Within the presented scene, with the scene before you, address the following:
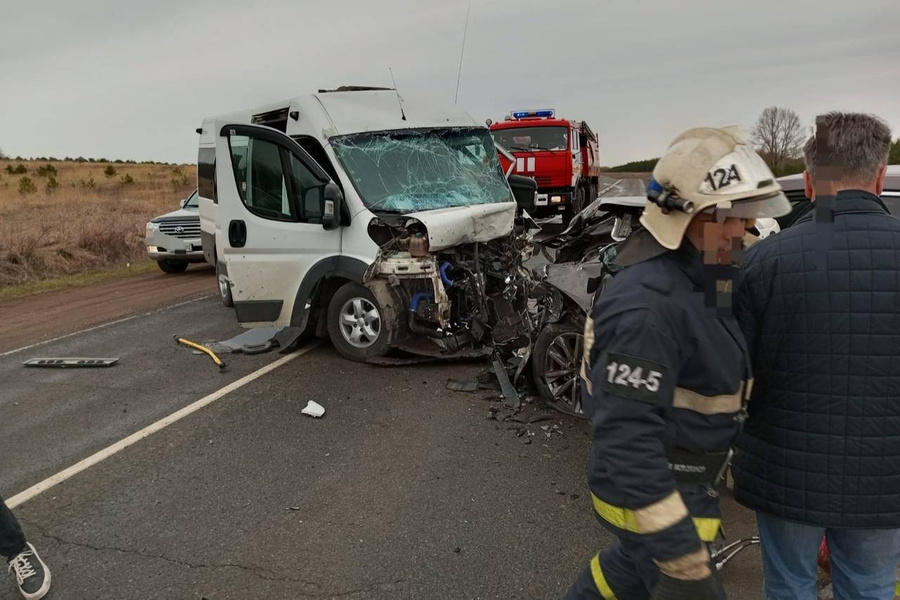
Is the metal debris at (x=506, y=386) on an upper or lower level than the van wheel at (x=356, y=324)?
lower

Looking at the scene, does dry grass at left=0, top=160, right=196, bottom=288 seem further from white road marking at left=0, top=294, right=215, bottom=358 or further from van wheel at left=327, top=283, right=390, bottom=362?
van wheel at left=327, top=283, right=390, bottom=362

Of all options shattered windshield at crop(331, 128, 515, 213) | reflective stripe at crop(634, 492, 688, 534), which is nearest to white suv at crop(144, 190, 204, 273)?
shattered windshield at crop(331, 128, 515, 213)

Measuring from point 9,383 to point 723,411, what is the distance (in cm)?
702

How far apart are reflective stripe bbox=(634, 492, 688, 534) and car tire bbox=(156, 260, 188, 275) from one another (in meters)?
14.2

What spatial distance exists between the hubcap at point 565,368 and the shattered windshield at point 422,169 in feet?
6.94

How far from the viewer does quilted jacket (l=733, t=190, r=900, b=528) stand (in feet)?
5.82

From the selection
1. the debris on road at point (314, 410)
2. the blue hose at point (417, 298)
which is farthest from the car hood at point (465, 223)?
the debris on road at point (314, 410)

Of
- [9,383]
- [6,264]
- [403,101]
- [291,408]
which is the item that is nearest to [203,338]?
[9,383]

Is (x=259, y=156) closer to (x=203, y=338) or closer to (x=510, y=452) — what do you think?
(x=203, y=338)

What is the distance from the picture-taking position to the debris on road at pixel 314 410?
16.6 ft

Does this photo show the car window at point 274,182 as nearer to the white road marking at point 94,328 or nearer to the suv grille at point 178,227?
the white road marking at point 94,328

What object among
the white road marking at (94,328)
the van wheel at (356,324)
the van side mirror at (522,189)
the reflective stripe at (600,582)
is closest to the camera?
the reflective stripe at (600,582)

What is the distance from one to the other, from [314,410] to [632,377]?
3916mm

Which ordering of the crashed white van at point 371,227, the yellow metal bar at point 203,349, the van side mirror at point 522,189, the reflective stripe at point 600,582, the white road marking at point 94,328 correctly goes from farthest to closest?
the white road marking at point 94,328 → the van side mirror at point 522,189 → the yellow metal bar at point 203,349 → the crashed white van at point 371,227 → the reflective stripe at point 600,582
